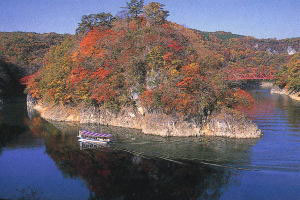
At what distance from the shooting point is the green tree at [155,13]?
55.2m

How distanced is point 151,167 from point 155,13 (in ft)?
117

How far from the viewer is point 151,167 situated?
27266mm

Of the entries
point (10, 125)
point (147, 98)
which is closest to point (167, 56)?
point (147, 98)

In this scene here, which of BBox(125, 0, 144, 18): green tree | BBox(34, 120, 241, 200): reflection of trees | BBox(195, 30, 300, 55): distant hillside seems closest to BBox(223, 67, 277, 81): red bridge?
BBox(125, 0, 144, 18): green tree

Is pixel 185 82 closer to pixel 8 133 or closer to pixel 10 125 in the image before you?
pixel 8 133

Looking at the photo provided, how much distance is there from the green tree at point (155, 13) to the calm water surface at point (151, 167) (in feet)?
77.8

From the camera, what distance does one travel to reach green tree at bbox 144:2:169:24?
2172 inches

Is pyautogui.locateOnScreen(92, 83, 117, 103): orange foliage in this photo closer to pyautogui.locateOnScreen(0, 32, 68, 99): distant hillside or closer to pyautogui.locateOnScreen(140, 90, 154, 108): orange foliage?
pyautogui.locateOnScreen(140, 90, 154, 108): orange foliage

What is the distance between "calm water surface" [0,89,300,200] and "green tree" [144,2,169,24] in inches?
934

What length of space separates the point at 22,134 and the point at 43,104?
24.1 m

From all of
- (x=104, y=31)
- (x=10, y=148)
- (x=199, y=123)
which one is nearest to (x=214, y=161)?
(x=199, y=123)

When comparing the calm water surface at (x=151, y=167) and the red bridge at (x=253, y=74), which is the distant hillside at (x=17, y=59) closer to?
the calm water surface at (x=151, y=167)

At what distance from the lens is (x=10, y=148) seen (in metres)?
34.6

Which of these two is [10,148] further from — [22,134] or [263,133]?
[263,133]
